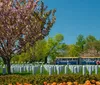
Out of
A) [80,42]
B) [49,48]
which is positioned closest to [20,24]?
[49,48]

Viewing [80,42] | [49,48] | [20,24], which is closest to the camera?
[20,24]

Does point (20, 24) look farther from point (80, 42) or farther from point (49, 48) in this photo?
point (80, 42)

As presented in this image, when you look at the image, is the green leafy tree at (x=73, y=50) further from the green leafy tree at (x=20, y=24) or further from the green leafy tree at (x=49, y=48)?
the green leafy tree at (x=20, y=24)

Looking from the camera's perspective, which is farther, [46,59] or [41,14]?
[46,59]

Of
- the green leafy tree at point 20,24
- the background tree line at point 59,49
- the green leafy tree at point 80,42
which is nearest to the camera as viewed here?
the green leafy tree at point 20,24

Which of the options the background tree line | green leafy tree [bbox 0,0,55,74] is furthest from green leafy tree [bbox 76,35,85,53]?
green leafy tree [bbox 0,0,55,74]

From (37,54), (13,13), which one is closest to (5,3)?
(13,13)

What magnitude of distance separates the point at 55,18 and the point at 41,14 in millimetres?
1306

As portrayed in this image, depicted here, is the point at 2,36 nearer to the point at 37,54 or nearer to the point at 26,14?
the point at 26,14

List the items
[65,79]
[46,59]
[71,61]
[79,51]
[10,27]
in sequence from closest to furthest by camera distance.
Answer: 1. [65,79]
2. [10,27]
3. [71,61]
4. [46,59]
5. [79,51]

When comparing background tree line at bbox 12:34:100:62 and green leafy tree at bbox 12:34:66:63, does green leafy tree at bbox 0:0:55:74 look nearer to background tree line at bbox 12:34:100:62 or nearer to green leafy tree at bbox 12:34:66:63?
background tree line at bbox 12:34:100:62

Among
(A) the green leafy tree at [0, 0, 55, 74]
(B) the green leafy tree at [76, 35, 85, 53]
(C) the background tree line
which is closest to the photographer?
(A) the green leafy tree at [0, 0, 55, 74]

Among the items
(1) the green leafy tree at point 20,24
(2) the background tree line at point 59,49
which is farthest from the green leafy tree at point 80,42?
(1) the green leafy tree at point 20,24

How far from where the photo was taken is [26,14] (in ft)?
76.4
